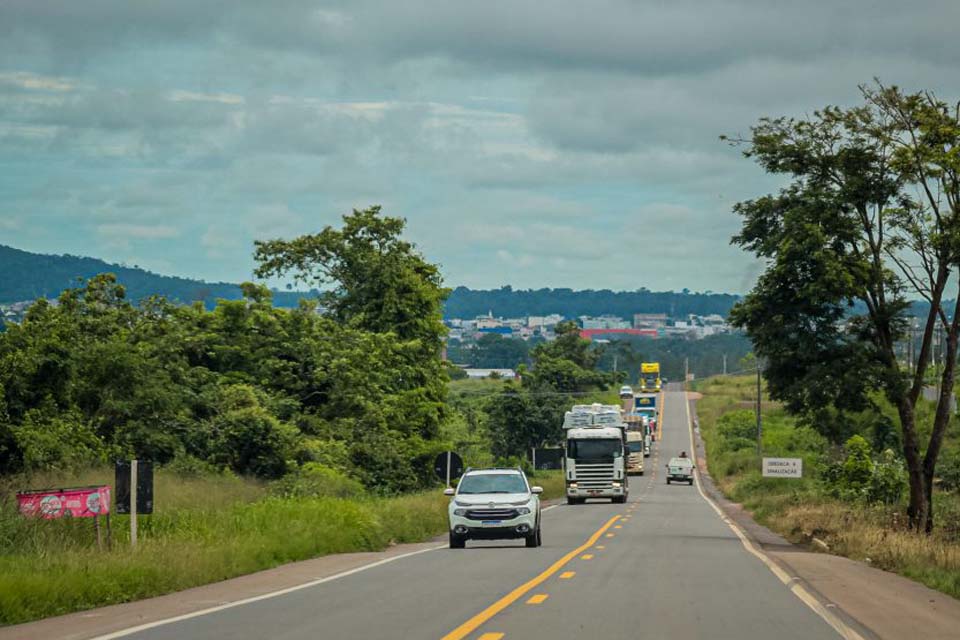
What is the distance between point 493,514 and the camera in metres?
29.2

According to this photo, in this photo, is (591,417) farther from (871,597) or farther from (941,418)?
(871,597)

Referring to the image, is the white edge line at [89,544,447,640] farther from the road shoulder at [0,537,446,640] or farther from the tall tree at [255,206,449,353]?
the tall tree at [255,206,449,353]

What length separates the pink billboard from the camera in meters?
20.0

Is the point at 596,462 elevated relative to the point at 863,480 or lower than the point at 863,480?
lower

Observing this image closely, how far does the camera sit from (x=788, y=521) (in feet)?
138

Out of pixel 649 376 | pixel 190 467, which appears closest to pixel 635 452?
pixel 649 376

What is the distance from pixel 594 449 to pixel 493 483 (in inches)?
1167

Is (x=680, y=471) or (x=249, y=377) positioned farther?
(x=680, y=471)

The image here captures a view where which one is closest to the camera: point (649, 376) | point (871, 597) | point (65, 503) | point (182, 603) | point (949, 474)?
point (182, 603)

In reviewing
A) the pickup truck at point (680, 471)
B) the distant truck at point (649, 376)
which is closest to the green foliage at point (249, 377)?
the pickup truck at point (680, 471)

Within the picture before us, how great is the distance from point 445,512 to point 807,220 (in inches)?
504

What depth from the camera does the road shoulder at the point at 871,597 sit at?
582 inches

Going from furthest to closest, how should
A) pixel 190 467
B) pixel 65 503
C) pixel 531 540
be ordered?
pixel 190 467 → pixel 531 540 → pixel 65 503

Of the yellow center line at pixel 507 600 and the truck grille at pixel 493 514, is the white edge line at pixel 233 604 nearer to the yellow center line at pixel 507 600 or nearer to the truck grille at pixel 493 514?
the yellow center line at pixel 507 600
